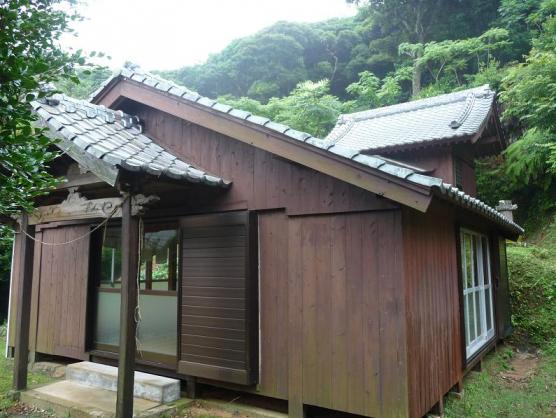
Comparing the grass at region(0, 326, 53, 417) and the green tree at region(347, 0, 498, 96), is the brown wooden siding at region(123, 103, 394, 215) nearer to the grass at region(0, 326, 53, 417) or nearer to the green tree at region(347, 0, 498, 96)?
the grass at region(0, 326, 53, 417)

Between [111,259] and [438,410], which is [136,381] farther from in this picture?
[438,410]

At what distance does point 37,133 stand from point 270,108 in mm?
14893

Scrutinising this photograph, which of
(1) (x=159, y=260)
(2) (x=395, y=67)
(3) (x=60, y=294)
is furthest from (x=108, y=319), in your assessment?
(2) (x=395, y=67)

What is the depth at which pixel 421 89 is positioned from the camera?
19516mm

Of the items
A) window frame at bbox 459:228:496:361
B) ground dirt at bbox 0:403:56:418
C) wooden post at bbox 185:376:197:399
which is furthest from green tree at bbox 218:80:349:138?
ground dirt at bbox 0:403:56:418

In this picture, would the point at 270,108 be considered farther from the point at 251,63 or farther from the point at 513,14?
the point at 513,14

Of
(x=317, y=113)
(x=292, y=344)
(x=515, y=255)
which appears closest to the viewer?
(x=292, y=344)

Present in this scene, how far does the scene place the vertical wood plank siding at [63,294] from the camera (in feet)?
20.2

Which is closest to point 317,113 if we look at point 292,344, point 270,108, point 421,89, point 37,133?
point 270,108

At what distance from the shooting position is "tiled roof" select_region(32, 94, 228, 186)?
12.5 ft

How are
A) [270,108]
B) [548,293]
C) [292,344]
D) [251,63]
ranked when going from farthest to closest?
1. [251,63]
2. [270,108]
3. [548,293]
4. [292,344]

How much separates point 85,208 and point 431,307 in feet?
12.5

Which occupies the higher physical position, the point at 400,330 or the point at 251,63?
the point at 251,63

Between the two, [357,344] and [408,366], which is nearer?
[408,366]
